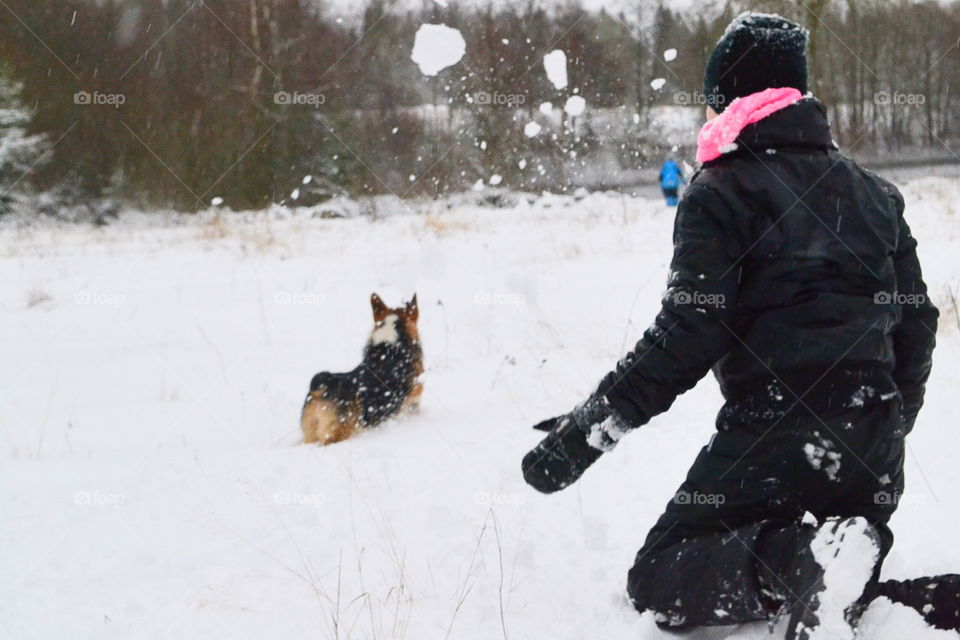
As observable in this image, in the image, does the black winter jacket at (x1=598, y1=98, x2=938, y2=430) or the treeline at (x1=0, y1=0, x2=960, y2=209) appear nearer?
the black winter jacket at (x1=598, y1=98, x2=938, y2=430)

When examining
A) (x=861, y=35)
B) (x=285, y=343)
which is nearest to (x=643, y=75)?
(x=861, y=35)

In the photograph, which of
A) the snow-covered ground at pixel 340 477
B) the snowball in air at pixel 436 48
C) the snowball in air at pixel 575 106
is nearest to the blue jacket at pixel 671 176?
the snowball in air at pixel 575 106

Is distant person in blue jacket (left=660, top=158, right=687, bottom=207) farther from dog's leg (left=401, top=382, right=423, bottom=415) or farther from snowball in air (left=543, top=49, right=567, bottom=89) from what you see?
dog's leg (left=401, top=382, right=423, bottom=415)

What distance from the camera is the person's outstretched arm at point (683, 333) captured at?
179cm

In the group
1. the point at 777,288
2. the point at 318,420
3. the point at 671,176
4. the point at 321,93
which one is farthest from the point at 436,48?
the point at 777,288

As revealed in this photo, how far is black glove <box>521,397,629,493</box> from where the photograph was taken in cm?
185

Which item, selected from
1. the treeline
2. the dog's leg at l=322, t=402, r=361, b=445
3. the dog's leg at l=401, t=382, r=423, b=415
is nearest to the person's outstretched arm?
the dog's leg at l=322, t=402, r=361, b=445

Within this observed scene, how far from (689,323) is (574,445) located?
0.41 meters

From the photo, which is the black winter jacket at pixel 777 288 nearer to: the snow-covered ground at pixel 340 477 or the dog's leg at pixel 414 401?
the snow-covered ground at pixel 340 477

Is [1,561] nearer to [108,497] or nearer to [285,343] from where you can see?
[108,497]

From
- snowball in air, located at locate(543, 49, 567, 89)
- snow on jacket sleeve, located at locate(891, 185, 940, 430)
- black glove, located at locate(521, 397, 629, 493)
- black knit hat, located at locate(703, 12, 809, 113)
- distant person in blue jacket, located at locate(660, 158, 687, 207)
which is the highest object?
snowball in air, located at locate(543, 49, 567, 89)

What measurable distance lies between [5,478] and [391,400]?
192 cm

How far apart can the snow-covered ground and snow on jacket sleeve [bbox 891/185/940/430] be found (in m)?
0.51

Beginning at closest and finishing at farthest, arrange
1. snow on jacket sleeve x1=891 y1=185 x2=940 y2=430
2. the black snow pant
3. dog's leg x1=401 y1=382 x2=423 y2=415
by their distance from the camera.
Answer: the black snow pant < snow on jacket sleeve x1=891 y1=185 x2=940 y2=430 < dog's leg x1=401 y1=382 x2=423 y2=415
